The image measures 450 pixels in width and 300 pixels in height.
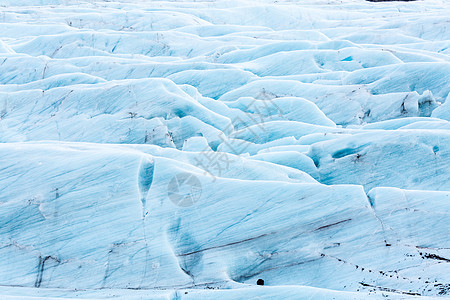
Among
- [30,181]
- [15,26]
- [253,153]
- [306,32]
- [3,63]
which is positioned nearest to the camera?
[30,181]

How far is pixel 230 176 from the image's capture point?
19.0ft

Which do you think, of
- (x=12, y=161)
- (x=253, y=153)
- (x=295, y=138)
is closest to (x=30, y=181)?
(x=12, y=161)

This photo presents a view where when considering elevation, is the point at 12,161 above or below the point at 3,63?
above

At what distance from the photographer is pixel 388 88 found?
8461 millimetres

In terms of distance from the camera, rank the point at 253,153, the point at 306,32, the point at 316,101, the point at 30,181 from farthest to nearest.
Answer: the point at 306,32 → the point at 316,101 → the point at 253,153 → the point at 30,181

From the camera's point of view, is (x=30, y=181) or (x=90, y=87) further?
(x=90, y=87)

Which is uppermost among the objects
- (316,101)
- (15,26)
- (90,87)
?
(316,101)

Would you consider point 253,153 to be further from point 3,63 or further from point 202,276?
point 3,63

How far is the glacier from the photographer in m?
4.45

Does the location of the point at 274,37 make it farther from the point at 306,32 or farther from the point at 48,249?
the point at 48,249

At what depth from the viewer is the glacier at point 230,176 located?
445 cm

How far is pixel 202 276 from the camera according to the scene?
14.6 ft

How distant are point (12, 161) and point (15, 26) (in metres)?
10.2

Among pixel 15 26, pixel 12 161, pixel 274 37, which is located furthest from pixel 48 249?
pixel 15 26
